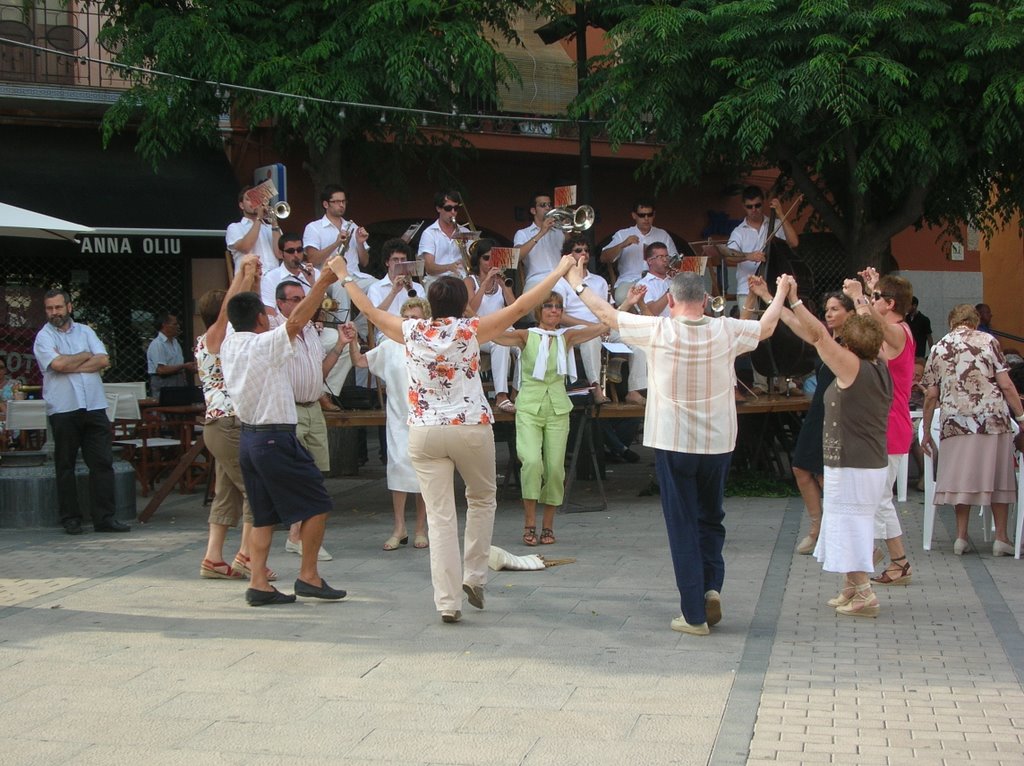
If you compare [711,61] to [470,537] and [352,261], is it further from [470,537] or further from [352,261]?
[470,537]

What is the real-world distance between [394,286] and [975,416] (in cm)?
464

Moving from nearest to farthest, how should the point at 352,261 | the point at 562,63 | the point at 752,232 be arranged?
the point at 352,261 < the point at 752,232 < the point at 562,63

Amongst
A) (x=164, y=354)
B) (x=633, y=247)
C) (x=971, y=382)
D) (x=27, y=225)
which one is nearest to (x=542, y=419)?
(x=971, y=382)

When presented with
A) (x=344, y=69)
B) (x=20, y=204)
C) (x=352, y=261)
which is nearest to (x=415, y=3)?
(x=344, y=69)

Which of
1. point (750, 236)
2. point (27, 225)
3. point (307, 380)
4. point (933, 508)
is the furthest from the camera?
point (750, 236)

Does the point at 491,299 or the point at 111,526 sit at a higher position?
the point at 491,299

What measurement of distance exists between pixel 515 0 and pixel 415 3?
200cm

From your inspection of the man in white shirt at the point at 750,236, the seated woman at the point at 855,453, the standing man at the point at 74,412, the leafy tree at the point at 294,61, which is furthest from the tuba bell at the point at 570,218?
the leafy tree at the point at 294,61

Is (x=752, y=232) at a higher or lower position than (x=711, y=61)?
lower

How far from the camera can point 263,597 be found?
7.45 m

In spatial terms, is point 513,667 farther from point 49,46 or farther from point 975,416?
point 49,46

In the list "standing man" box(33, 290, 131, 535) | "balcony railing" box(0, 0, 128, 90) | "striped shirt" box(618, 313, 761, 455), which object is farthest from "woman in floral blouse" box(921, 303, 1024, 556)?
"balcony railing" box(0, 0, 128, 90)

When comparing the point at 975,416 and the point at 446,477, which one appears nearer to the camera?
the point at 446,477

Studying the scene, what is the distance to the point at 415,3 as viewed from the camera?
13773 millimetres
